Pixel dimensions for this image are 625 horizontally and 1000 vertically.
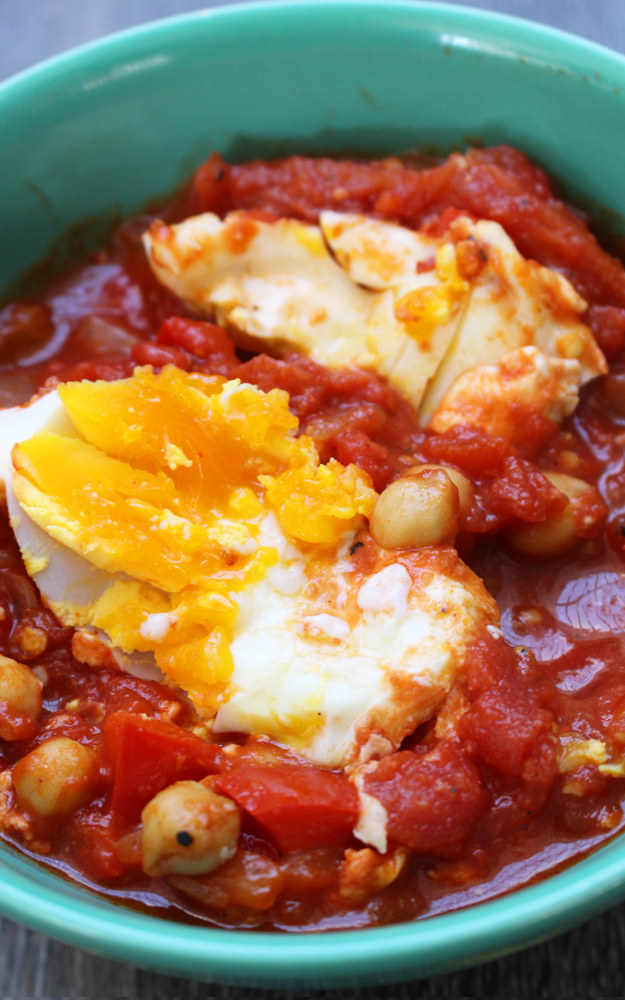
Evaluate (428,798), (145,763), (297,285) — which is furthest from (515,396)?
(145,763)

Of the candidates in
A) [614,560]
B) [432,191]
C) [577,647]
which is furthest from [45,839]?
[432,191]

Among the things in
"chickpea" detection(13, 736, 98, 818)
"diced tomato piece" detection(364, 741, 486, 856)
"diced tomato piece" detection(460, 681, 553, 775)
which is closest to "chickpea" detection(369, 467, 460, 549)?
"diced tomato piece" detection(460, 681, 553, 775)

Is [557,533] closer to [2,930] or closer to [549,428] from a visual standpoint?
[549,428]

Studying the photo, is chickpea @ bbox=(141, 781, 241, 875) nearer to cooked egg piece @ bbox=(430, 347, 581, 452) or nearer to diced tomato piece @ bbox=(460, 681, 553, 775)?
diced tomato piece @ bbox=(460, 681, 553, 775)

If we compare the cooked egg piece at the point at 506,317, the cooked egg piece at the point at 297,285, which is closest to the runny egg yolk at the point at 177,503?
the cooked egg piece at the point at 297,285

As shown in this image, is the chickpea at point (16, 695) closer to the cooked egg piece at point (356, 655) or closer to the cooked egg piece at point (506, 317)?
the cooked egg piece at point (356, 655)
